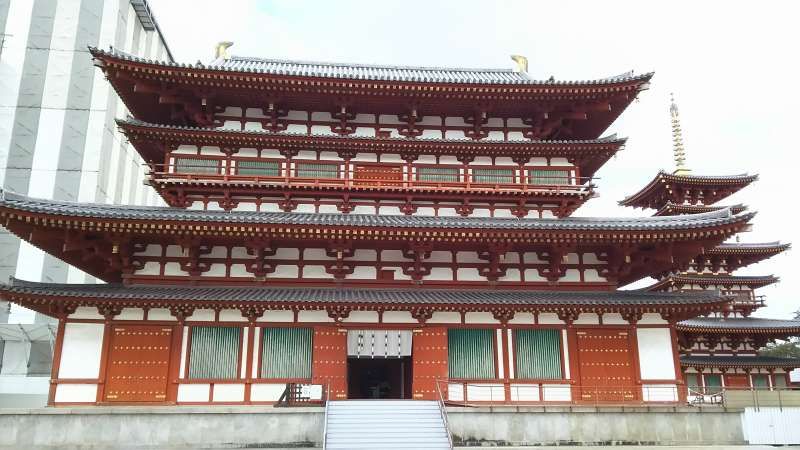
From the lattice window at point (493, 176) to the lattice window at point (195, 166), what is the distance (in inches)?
396

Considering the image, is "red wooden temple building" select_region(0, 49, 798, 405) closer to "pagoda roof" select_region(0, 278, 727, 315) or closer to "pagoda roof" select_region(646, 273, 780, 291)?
"pagoda roof" select_region(0, 278, 727, 315)

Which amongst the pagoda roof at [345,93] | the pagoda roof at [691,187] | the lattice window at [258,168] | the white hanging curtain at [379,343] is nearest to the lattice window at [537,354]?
the white hanging curtain at [379,343]

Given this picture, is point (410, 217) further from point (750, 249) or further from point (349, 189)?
point (750, 249)

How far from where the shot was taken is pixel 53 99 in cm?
4156

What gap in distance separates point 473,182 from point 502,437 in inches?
377

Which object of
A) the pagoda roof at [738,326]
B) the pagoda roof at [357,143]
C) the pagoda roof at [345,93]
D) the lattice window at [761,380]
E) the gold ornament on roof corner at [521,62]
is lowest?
the lattice window at [761,380]

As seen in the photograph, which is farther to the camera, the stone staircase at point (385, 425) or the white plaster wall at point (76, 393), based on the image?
the white plaster wall at point (76, 393)

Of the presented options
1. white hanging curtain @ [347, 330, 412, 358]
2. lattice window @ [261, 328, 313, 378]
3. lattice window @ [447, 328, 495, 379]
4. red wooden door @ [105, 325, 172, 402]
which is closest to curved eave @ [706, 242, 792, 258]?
lattice window @ [447, 328, 495, 379]

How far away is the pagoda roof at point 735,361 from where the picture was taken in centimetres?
3178

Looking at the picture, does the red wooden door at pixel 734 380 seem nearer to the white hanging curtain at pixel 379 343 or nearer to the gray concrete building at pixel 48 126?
the white hanging curtain at pixel 379 343

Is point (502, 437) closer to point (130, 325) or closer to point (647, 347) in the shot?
point (647, 347)

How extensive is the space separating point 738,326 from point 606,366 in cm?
1823

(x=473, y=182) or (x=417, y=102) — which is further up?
(x=417, y=102)

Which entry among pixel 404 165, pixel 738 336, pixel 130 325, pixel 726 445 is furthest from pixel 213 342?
pixel 738 336
